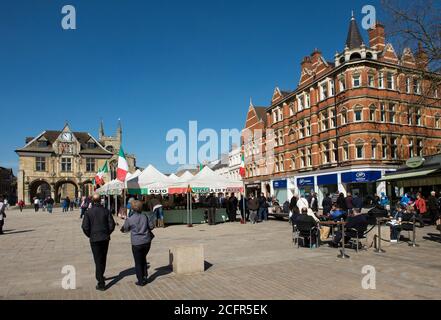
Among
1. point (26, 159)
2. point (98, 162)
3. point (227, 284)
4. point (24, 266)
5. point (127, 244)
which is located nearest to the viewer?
point (227, 284)

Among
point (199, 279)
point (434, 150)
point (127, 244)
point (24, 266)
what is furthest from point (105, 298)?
point (434, 150)

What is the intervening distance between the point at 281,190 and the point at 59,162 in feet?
136

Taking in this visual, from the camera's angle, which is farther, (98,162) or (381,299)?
(98,162)

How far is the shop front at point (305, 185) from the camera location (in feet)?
137

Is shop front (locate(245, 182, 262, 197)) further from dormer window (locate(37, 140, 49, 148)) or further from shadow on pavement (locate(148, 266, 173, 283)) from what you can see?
shadow on pavement (locate(148, 266, 173, 283))

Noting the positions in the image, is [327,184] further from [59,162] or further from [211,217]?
[59,162]

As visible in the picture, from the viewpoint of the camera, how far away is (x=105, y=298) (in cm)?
664

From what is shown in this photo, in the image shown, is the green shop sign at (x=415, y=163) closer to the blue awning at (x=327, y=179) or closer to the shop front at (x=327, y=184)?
the shop front at (x=327, y=184)

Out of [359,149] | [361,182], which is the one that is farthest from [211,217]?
[359,149]

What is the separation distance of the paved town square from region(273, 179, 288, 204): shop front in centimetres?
3411

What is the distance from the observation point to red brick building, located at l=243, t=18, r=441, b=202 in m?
35.3

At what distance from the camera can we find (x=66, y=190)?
75.9 m
